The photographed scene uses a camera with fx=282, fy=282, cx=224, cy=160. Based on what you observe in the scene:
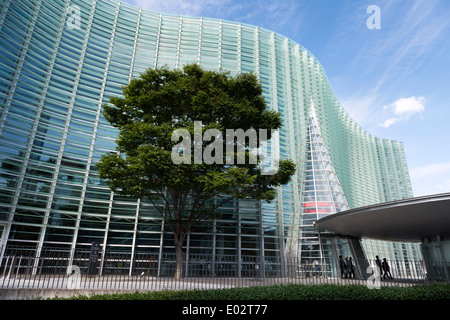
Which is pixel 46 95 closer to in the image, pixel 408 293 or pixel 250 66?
pixel 250 66

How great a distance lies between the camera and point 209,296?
26.5 feet

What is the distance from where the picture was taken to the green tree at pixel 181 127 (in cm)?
1546

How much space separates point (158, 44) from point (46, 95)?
11612 mm

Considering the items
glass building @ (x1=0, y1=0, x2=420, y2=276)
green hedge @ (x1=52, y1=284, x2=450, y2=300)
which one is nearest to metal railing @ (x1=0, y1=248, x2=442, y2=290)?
green hedge @ (x1=52, y1=284, x2=450, y2=300)

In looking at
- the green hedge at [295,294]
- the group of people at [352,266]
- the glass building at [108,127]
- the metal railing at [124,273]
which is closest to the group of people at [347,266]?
the group of people at [352,266]

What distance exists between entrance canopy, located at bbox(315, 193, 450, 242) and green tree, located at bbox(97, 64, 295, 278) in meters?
4.96

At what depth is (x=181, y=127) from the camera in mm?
16344

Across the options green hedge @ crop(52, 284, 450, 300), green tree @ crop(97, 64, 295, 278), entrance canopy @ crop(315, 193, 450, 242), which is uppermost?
green tree @ crop(97, 64, 295, 278)

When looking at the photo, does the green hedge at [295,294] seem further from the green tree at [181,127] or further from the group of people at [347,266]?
the group of people at [347,266]

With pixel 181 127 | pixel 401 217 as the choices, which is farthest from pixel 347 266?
pixel 181 127

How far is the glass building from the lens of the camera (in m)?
20.0

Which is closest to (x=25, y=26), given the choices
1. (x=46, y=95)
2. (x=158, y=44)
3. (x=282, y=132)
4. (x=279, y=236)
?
(x=46, y=95)

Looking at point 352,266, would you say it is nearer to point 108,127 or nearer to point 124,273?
point 124,273

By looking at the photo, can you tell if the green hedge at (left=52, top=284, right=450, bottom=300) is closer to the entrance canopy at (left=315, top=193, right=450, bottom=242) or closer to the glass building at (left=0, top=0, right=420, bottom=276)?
the entrance canopy at (left=315, top=193, right=450, bottom=242)
